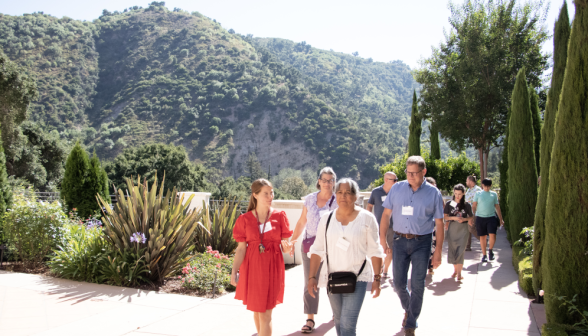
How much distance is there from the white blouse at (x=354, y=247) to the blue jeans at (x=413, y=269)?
130 centimetres

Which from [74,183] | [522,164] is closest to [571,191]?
[522,164]

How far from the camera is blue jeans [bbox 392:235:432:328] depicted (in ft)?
13.8

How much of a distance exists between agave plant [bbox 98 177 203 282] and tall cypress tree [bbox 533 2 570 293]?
497 cm

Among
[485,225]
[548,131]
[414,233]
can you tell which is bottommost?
[485,225]

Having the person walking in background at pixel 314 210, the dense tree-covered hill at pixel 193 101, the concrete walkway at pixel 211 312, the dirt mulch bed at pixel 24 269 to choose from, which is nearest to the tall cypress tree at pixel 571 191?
the concrete walkway at pixel 211 312

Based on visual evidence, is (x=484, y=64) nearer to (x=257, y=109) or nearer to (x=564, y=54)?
(x=564, y=54)

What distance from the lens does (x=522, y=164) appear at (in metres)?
8.88

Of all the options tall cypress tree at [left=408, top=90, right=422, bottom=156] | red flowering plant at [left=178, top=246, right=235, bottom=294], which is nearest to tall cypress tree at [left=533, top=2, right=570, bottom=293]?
red flowering plant at [left=178, top=246, right=235, bottom=294]

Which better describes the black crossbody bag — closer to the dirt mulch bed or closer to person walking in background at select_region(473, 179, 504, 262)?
the dirt mulch bed

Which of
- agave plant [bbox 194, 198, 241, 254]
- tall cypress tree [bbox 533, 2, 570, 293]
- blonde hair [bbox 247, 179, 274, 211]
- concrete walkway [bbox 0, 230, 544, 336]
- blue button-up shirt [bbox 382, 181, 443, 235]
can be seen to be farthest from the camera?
agave plant [bbox 194, 198, 241, 254]

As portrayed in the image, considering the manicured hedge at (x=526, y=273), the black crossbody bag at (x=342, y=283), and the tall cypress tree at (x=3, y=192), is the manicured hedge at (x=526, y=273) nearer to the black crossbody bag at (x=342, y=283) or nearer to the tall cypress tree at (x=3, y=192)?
the black crossbody bag at (x=342, y=283)

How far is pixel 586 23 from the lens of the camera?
366 centimetres

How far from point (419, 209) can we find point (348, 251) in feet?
5.10

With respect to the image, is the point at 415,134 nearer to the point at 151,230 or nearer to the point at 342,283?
the point at 151,230
